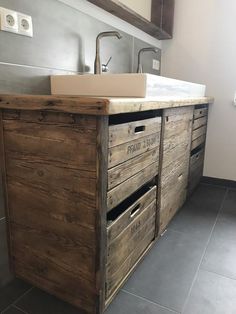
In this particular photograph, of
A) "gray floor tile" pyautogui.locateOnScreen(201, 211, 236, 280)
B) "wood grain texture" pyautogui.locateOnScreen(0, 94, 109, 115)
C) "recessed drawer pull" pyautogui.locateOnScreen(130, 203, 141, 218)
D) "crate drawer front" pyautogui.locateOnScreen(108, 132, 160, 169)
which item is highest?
"wood grain texture" pyautogui.locateOnScreen(0, 94, 109, 115)

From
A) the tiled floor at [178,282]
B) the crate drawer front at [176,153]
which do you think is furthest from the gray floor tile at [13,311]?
the crate drawer front at [176,153]

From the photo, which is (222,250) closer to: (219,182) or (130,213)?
(130,213)

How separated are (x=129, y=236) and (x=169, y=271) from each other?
1.16ft

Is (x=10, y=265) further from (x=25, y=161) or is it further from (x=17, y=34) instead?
(x=17, y=34)

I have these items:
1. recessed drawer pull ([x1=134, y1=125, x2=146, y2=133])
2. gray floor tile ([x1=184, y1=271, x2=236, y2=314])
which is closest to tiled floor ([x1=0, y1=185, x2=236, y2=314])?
gray floor tile ([x1=184, y1=271, x2=236, y2=314])

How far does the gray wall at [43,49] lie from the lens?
3.50 feet

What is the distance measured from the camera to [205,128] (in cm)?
238

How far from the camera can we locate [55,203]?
987 mm

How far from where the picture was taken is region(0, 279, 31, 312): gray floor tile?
109cm

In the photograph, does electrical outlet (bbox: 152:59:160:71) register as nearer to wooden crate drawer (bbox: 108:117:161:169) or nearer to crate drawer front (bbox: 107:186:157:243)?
wooden crate drawer (bbox: 108:117:161:169)

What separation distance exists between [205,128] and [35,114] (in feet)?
5.87

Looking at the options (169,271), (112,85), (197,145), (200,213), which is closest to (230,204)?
(200,213)

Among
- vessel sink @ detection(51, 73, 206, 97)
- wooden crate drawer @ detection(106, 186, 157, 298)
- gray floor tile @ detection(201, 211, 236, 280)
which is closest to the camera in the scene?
wooden crate drawer @ detection(106, 186, 157, 298)

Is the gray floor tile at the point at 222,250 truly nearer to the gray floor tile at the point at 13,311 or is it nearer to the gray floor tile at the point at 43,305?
the gray floor tile at the point at 43,305
